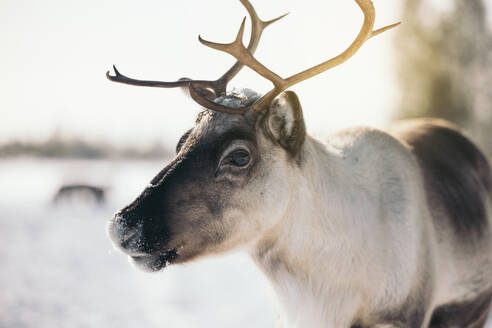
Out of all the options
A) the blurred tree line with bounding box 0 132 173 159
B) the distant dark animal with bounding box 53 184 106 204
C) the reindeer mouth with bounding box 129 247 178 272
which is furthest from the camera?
the blurred tree line with bounding box 0 132 173 159

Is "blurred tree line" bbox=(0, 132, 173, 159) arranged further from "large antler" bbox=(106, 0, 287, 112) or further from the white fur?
the white fur

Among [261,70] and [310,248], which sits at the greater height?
[261,70]

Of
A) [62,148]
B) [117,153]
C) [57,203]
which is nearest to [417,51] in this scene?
[57,203]

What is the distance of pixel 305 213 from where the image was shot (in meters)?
2.41

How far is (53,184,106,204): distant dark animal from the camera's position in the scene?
12523 mm

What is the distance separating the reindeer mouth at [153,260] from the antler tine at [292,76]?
83cm

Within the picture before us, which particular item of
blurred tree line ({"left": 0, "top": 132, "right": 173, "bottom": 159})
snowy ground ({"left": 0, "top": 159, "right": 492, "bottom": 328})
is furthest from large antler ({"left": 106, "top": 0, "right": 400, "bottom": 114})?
blurred tree line ({"left": 0, "top": 132, "right": 173, "bottom": 159})

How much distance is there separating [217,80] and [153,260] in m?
1.18

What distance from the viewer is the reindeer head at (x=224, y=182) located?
213 cm

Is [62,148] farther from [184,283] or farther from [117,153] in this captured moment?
[184,283]

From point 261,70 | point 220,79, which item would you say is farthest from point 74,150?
point 261,70

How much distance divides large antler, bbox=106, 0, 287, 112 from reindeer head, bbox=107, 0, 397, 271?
5.5 inches

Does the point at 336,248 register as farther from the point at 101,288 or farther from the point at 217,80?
the point at 101,288

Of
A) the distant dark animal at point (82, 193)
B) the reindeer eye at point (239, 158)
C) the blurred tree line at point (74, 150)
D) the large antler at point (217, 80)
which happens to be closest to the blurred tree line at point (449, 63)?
the distant dark animal at point (82, 193)
